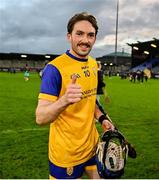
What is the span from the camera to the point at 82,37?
358cm

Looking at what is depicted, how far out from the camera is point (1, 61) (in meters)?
112

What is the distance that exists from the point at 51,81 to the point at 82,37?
488mm

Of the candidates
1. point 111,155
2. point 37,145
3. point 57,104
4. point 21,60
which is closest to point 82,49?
point 57,104

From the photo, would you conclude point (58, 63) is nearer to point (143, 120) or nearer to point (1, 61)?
point (143, 120)

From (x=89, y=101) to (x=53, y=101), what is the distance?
48 centimetres

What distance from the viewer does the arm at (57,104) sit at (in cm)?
309

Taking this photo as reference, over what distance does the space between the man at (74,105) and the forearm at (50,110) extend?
0.06 meters

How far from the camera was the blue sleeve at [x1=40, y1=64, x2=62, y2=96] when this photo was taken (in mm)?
3506

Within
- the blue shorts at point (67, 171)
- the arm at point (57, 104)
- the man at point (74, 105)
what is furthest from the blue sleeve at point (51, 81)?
the blue shorts at point (67, 171)

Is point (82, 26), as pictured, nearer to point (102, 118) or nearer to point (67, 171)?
point (102, 118)

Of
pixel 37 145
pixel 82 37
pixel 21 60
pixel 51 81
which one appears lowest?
pixel 37 145

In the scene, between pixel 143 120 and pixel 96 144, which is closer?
pixel 96 144

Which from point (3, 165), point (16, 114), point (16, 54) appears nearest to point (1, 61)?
point (16, 54)

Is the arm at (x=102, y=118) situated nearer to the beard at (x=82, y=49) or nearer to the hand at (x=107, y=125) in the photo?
the hand at (x=107, y=125)
